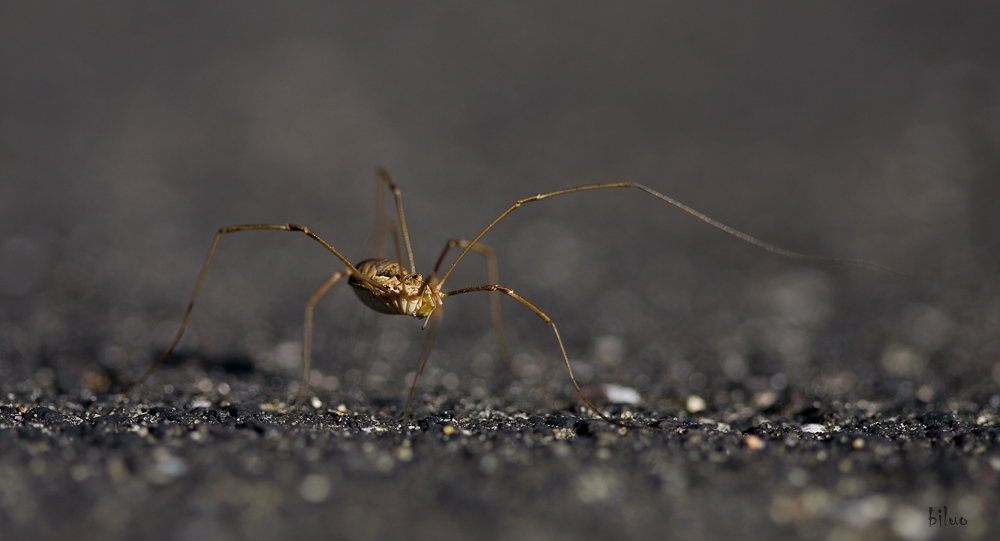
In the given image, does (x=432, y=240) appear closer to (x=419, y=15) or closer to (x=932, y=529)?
(x=932, y=529)

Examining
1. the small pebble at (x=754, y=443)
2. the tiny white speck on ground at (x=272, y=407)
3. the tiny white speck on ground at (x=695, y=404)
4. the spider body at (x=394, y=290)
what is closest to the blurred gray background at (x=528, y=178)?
the tiny white speck on ground at (x=695, y=404)

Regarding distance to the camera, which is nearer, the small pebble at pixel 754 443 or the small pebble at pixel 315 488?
the small pebble at pixel 315 488

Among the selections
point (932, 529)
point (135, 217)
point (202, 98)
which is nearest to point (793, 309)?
point (932, 529)

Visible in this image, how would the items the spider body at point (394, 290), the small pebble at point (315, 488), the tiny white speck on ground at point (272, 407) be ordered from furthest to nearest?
the spider body at point (394, 290) < the tiny white speck on ground at point (272, 407) < the small pebble at point (315, 488)

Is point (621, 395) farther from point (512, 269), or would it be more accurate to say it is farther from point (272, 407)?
point (512, 269)

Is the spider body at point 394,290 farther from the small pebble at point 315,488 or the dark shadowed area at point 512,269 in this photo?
the small pebble at point 315,488

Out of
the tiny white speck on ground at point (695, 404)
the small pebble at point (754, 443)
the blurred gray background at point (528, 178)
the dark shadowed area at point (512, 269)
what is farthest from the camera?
the blurred gray background at point (528, 178)

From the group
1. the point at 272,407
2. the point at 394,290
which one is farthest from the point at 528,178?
the point at 272,407
